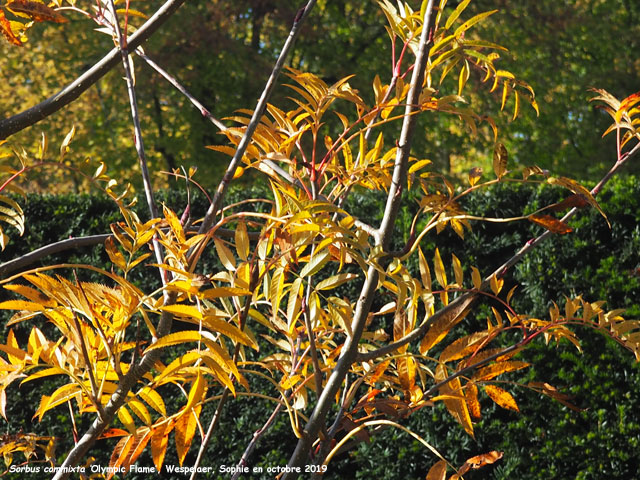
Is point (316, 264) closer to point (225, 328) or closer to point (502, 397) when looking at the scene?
point (225, 328)

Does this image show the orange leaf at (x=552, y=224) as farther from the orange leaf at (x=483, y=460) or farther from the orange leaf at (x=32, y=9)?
the orange leaf at (x=32, y=9)

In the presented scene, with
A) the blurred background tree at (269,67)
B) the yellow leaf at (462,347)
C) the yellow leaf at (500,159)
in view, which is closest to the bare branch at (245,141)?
the yellow leaf at (500,159)

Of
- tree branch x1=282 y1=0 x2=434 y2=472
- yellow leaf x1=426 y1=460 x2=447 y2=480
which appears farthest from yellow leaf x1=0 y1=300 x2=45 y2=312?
yellow leaf x1=426 y1=460 x2=447 y2=480

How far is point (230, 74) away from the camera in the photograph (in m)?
9.22

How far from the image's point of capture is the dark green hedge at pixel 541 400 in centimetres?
343

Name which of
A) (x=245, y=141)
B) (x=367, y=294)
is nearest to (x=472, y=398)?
(x=367, y=294)

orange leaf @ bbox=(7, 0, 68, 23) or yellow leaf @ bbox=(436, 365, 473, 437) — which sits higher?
orange leaf @ bbox=(7, 0, 68, 23)

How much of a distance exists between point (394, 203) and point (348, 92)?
21 cm

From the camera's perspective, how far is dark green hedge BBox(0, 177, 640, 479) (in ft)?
11.2

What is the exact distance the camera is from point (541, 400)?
3502 millimetres

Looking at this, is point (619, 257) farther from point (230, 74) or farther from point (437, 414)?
point (230, 74)

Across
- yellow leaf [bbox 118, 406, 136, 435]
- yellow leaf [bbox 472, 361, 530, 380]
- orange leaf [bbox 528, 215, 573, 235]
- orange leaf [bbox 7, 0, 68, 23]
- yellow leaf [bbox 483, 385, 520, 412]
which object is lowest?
yellow leaf [bbox 483, 385, 520, 412]

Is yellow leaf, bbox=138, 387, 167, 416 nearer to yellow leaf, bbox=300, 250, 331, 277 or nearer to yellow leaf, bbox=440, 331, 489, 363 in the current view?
yellow leaf, bbox=300, 250, 331, 277

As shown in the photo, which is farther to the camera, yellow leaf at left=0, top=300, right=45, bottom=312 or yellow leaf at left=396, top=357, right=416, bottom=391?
yellow leaf at left=396, top=357, right=416, bottom=391
